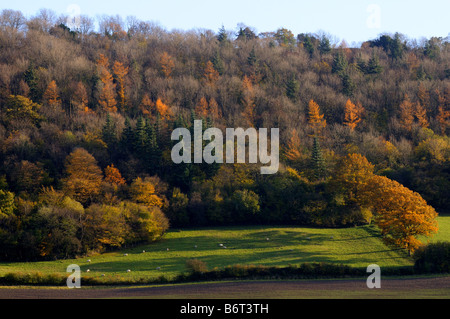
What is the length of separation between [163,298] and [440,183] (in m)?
42.6

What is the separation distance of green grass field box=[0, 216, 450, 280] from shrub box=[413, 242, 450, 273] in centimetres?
434

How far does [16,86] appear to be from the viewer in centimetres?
7100

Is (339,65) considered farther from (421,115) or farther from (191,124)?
(191,124)

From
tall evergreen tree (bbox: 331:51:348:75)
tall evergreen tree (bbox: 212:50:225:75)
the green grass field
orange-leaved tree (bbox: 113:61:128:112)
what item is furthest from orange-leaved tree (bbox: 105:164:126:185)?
tall evergreen tree (bbox: 331:51:348:75)

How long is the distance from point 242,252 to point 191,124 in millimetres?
28117

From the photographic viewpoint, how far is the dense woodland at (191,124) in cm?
4262

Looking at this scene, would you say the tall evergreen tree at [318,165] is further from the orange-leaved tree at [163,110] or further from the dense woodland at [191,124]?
the orange-leaved tree at [163,110]

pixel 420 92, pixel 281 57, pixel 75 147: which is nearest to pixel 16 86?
pixel 75 147

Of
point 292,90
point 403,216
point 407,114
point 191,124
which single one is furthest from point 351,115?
point 403,216

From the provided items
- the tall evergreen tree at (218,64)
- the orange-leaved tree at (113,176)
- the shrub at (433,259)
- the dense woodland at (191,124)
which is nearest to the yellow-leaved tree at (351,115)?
the dense woodland at (191,124)

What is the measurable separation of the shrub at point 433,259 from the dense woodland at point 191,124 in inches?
249

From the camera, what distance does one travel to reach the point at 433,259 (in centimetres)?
2877

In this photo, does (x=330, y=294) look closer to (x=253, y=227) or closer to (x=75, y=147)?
(x=253, y=227)

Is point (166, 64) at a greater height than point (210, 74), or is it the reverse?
point (166, 64)
